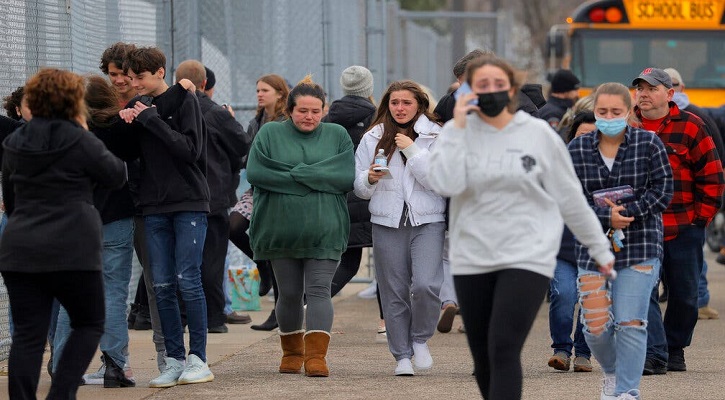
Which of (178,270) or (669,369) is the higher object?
(178,270)

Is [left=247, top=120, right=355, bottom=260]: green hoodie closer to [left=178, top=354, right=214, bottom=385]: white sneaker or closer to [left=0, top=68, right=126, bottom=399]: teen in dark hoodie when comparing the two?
[left=178, top=354, right=214, bottom=385]: white sneaker

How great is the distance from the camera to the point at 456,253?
5.92 meters

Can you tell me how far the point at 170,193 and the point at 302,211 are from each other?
2.81 ft

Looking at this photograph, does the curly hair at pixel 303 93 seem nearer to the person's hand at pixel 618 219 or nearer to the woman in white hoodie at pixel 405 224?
the woman in white hoodie at pixel 405 224

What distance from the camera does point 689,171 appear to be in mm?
8484

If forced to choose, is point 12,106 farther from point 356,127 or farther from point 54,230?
point 356,127

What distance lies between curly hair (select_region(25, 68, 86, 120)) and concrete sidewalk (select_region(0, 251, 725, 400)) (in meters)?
1.90

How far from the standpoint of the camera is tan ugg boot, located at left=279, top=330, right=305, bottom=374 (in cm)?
859

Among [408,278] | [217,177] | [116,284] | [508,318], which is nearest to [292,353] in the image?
[408,278]

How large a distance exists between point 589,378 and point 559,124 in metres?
3.51

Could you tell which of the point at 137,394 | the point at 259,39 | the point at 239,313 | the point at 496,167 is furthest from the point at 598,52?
the point at 496,167

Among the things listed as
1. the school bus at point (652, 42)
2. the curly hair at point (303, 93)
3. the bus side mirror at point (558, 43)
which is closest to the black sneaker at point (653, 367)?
the curly hair at point (303, 93)

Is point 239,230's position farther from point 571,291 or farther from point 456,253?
point 456,253

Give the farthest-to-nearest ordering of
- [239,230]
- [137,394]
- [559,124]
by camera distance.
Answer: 1. [559,124]
2. [239,230]
3. [137,394]
